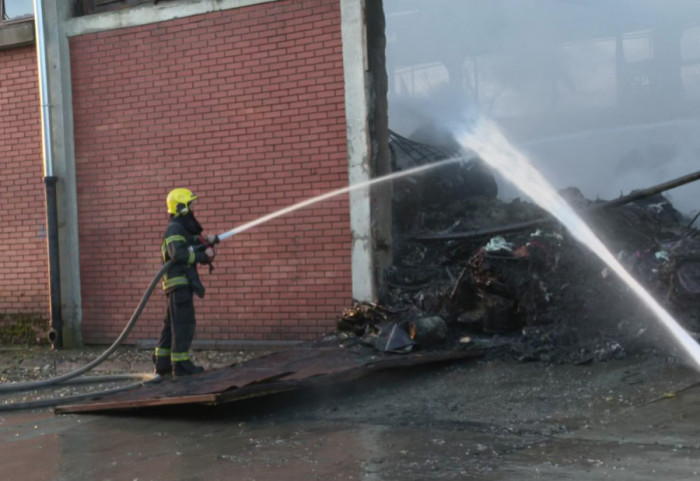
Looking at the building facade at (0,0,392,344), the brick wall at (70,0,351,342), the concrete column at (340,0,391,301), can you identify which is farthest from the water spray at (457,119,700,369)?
the brick wall at (70,0,351,342)

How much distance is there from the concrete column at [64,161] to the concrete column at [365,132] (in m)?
3.72

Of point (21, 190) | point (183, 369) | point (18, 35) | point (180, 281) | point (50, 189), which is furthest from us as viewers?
point (21, 190)

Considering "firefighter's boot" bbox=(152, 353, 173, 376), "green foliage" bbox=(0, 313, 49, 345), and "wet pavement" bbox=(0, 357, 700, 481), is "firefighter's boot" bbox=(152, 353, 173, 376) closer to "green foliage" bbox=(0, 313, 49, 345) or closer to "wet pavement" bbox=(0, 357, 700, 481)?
"wet pavement" bbox=(0, 357, 700, 481)

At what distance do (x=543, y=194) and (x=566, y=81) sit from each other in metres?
2.13

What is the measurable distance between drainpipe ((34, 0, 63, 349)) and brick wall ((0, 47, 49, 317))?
1.22 ft

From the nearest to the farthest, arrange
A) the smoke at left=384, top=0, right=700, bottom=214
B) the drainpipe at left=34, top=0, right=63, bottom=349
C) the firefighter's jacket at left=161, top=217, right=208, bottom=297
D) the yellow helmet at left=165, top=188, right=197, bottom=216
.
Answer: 1. the firefighter's jacket at left=161, top=217, right=208, bottom=297
2. the yellow helmet at left=165, top=188, right=197, bottom=216
3. the drainpipe at left=34, top=0, right=63, bottom=349
4. the smoke at left=384, top=0, right=700, bottom=214

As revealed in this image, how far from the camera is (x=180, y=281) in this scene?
834cm

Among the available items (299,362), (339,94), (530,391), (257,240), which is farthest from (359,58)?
(530,391)

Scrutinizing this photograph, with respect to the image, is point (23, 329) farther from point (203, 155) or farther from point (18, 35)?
point (18, 35)

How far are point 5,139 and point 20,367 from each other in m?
3.17

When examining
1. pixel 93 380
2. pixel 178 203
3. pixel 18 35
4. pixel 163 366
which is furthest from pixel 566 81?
pixel 93 380

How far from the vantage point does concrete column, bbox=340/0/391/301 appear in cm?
923

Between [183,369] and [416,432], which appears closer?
[416,432]

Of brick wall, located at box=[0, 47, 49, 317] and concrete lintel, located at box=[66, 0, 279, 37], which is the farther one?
brick wall, located at box=[0, 47, 49, 317]
